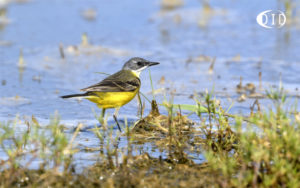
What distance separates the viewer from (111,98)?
23.5 feet

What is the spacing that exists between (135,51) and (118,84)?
4466mm

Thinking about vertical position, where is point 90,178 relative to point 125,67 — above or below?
below

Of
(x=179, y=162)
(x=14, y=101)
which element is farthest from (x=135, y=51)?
(x=179, y=162)

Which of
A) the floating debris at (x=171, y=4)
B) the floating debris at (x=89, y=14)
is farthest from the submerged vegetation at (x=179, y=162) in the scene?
the floating debris at (x=171, y=4)

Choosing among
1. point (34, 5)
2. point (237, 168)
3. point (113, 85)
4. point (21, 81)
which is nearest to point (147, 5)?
point (34, 5)

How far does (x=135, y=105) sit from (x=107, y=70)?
7.67 feet

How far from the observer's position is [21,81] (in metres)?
9.48

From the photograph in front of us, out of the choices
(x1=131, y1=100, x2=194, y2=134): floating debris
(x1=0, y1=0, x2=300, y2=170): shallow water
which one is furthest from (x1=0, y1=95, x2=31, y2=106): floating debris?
(x1=131, y1=100, x2=194, y2=134): floating debris

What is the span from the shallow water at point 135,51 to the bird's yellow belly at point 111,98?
0.94 ft

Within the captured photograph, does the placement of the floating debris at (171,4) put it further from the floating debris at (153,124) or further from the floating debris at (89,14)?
the floating debris at (153,124)

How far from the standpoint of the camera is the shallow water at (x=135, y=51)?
8.28m

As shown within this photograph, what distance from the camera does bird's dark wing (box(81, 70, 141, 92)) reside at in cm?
698

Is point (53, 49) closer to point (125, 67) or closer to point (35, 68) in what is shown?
point (35, 68)

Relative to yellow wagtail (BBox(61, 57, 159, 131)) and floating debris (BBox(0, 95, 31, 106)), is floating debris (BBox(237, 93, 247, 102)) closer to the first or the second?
yellow wagtail (BBox(61, 57, 159, 131))
